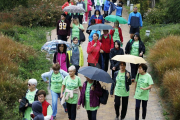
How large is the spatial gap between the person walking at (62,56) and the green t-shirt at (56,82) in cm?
128

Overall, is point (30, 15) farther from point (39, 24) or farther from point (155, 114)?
point (155, 114)

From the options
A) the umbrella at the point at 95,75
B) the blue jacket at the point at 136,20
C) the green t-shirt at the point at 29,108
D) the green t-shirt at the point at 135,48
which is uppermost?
the blue jacket at the point at 136,20

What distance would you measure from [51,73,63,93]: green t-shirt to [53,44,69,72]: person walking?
1.28m

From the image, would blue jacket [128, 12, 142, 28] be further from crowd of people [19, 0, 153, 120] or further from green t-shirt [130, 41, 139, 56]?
green t-shirt [130, 41, 139, 56]

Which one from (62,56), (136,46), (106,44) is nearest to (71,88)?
(62,56)

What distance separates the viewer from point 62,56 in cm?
966

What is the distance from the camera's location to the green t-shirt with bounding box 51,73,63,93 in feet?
27.5

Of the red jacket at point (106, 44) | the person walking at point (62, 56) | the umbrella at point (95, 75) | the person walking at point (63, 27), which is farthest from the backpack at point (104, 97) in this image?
the person walking at point (63, 27)

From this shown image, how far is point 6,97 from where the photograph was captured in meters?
9.16

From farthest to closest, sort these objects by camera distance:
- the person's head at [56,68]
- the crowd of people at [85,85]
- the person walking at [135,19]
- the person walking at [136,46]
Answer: the person walking at [135,19], the person walking at [136,46], the person's head at [56,68], the crowd of people at [85,85]

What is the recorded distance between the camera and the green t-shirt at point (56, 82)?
8.39 meters

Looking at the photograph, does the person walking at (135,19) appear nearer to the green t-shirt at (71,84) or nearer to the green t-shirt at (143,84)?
the green t-shirt at (143,84)

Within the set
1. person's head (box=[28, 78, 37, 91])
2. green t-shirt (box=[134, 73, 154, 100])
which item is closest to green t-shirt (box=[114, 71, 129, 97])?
green t-shirt (box=[134, 73, 154, 100])

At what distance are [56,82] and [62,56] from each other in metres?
1.42
